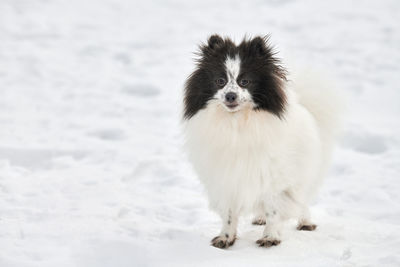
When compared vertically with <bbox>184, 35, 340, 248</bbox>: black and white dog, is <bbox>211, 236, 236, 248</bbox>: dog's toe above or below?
below

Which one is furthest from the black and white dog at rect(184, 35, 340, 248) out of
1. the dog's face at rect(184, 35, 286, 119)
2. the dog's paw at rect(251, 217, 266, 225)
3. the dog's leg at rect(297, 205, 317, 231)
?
the dog's paw at rect(251, 217, 266, 225)

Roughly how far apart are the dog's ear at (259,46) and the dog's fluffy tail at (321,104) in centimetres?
72

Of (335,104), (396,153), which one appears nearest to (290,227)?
(335,104)

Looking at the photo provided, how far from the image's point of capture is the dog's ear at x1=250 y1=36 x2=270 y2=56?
414 cm

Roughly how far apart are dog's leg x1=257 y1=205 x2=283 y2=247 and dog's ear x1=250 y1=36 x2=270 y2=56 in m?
1.09

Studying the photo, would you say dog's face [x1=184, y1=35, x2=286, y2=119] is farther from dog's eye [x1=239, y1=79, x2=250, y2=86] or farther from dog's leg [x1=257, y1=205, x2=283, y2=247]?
dog's leg [x1=257, y1=205, x2=283, y2=247]

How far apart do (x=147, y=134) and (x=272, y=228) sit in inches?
148

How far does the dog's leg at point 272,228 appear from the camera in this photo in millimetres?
4254

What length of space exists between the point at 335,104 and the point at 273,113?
1035mm

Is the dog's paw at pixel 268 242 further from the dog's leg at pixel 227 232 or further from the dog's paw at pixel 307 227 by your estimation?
the dog's paw at pixel 307 227

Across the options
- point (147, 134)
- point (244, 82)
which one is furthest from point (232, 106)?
point (147, 134)

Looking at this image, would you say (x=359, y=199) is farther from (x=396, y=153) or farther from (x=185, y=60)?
(x=185, y=60)

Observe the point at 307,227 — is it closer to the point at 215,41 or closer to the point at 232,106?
the point at 232,106

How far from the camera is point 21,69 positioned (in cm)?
975
